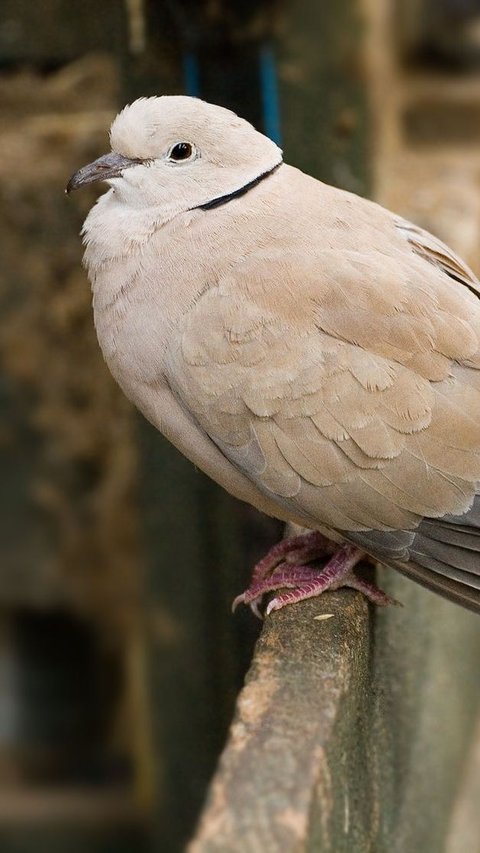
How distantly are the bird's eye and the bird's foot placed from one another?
0.94 meters

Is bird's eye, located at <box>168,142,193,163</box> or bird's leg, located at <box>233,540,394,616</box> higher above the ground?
bird's eye, located at <box>168,142,193,163</box>

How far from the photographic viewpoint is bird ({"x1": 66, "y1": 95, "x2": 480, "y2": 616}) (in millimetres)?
2330

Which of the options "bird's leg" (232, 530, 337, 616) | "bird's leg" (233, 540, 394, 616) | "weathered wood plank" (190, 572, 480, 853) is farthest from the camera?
"bird's leg" (232, 530, 337, 616)

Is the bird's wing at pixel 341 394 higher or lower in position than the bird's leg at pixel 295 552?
higher

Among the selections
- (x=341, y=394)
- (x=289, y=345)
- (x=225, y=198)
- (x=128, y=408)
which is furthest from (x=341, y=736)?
(x=128, y=408)

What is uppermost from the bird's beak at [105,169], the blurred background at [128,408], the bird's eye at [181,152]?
the bird's eye at [181,152]

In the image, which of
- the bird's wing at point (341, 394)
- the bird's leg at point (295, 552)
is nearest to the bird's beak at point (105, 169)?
the bird's wing at point (341, 394)

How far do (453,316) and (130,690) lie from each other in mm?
4151

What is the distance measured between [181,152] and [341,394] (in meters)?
0.67

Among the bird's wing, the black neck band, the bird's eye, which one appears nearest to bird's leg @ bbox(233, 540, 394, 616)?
the bird's wing

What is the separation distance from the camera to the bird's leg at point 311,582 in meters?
2.45

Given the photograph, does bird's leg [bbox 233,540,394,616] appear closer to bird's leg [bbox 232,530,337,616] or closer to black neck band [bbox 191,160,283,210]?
bird's leg [bbox 232,530,337,616]

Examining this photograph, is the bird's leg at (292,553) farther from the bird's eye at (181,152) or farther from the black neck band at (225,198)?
the bird's eye at (181,152)

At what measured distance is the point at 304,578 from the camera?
2.54 metres
